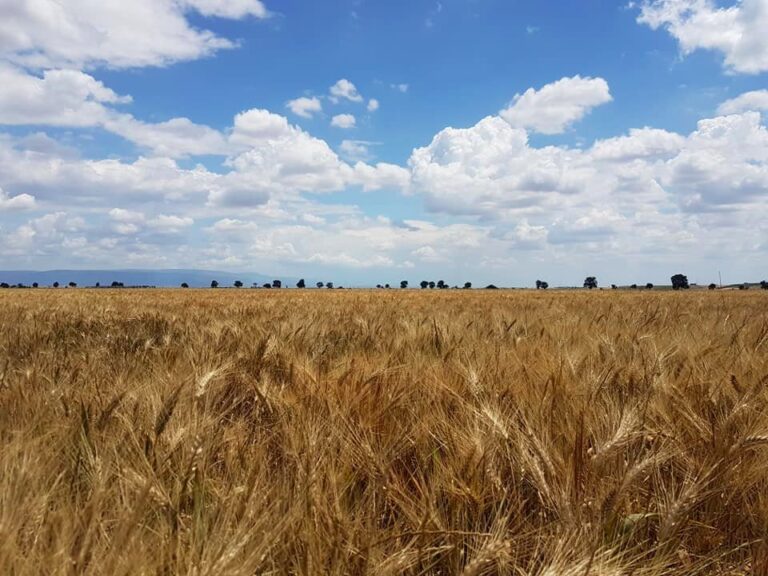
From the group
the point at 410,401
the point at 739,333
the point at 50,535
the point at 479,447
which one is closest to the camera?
the point at 50,535

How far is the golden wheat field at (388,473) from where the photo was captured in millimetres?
1045

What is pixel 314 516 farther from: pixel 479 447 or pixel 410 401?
pixel 410 401

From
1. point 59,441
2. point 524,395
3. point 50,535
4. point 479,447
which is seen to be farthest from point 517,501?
point 59,441

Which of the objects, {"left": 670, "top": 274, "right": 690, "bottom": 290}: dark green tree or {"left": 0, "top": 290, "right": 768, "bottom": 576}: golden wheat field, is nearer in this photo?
{"left": 0, "top": 290, "right": 768, "bottom": 576}: golden wheat field

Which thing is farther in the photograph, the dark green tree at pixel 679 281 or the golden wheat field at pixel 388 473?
the dark green tree at pixel 679 281

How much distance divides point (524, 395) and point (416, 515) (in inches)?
36.1

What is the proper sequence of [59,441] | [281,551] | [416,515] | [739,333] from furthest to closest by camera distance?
1. [739,333]
2. [59,441]
3. [416,515]
4. [281,551]

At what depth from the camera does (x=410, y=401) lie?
7.29 ft

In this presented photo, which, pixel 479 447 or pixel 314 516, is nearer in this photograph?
pixel 314 516

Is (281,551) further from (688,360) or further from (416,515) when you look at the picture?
(688,360)

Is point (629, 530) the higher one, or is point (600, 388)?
point (600, 388)

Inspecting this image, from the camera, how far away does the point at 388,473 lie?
149cm

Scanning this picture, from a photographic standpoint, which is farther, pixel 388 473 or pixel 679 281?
pixel 679 281

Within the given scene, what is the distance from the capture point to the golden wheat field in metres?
1.04
